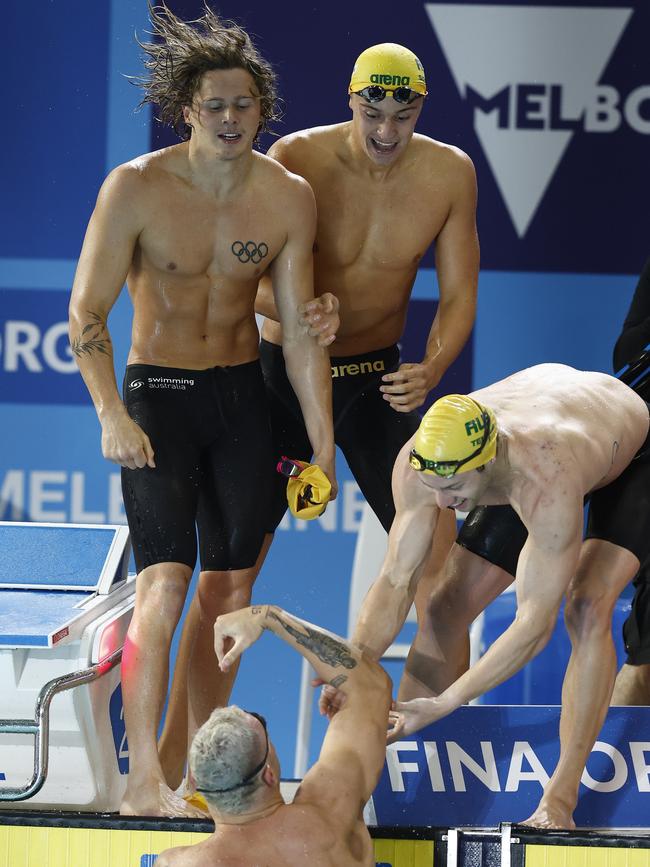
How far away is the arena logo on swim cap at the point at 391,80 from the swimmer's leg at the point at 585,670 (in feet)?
4.58

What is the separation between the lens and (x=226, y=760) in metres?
2.60

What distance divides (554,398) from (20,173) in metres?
3.07

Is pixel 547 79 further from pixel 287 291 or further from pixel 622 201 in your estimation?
pixel 287 291

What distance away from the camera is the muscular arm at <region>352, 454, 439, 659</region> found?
3.31 meters

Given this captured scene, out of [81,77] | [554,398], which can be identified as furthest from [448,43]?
[554,398]

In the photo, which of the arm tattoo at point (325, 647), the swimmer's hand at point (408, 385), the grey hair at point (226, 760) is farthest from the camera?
the swimmer's hand at point (408, 385)

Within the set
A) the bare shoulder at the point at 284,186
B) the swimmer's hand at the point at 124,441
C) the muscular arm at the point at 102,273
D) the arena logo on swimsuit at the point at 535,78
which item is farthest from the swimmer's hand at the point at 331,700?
the arena logo on swimsuit at the point at 535,78

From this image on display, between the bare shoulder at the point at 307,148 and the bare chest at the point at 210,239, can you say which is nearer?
the bare chest at the point at 210,239

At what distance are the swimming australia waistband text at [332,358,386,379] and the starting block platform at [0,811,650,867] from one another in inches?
57.3

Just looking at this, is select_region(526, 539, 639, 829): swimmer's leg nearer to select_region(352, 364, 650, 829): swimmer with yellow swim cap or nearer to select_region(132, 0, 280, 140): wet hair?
select_region(352, 364, 650, 829): swimmer with yellow swim cap

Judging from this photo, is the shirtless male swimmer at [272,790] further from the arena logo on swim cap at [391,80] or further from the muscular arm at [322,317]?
the arena logo on swim cap at [391,80]

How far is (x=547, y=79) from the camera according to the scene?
5.48 metres

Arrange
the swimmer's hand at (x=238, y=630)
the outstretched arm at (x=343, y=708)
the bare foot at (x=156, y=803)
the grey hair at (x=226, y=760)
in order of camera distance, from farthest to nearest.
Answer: the bare foot at (x=156, y=803)
the swimmer's hand at (x=238, y=630)
the outstretched arm at (x=343, y=708)
the grey hair at (x=226, y=760)

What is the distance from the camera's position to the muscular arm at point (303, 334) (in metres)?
3.67
